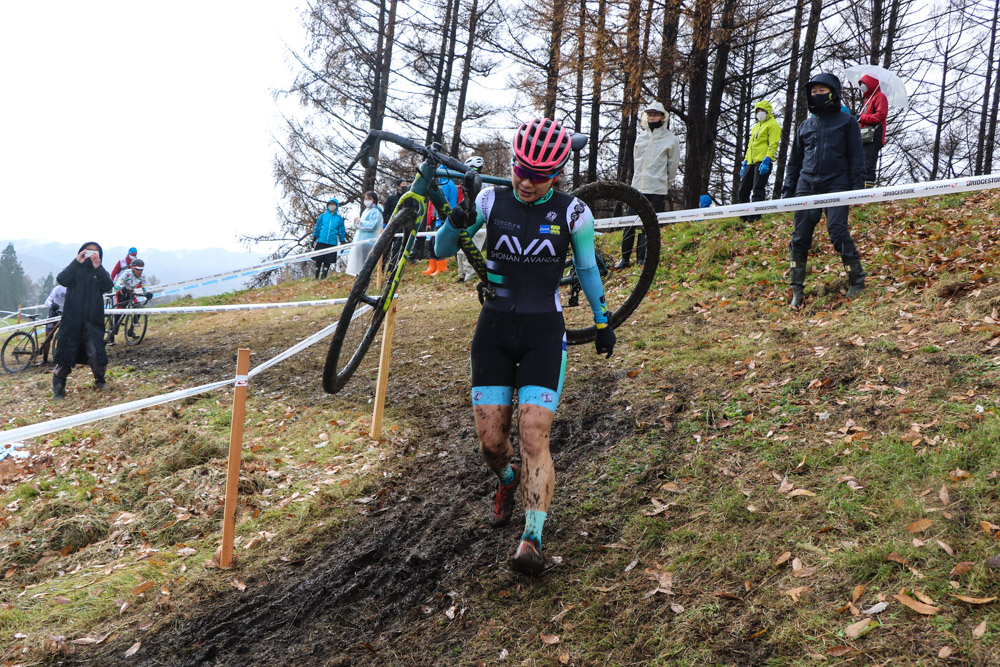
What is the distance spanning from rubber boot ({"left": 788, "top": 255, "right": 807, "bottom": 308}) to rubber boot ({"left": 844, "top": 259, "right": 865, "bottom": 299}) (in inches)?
17.9

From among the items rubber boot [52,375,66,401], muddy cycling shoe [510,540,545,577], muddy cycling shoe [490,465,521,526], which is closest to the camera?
muddy cycling shoe [510,540,545,577]

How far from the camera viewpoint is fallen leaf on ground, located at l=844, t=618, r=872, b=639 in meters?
2.81

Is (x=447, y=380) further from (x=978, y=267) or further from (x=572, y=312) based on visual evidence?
(x=978, y=267)

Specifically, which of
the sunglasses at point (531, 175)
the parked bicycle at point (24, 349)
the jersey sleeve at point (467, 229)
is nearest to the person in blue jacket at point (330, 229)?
the parked bicycle at point (24, 349)

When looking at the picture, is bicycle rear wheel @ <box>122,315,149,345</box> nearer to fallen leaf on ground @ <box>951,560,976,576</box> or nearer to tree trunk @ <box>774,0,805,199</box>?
fallen leaf on ground @ <box>951,560,976,576</box>

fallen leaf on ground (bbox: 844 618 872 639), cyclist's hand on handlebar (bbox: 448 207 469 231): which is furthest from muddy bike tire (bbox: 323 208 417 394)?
fallen leaf on ground (bbox: 844 618 872 639)

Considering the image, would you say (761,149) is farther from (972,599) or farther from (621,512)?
(972,599)

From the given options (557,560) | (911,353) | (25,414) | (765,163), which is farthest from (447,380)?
(765,163)

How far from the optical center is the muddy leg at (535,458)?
362 cm

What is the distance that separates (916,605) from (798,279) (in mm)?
5170

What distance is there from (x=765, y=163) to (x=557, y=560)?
10.4 m

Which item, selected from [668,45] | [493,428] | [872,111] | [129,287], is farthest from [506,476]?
[129,287]

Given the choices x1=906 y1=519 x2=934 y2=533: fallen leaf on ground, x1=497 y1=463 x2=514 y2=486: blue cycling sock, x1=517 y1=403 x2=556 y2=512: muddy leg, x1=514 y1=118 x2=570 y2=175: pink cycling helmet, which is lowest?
x1=497 y1=463 x2=514 y2=486: blue cycling sock

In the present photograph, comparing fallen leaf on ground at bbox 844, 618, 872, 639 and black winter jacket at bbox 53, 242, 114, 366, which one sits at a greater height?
black winter jacket at bbox 53, 242, 114, 366
